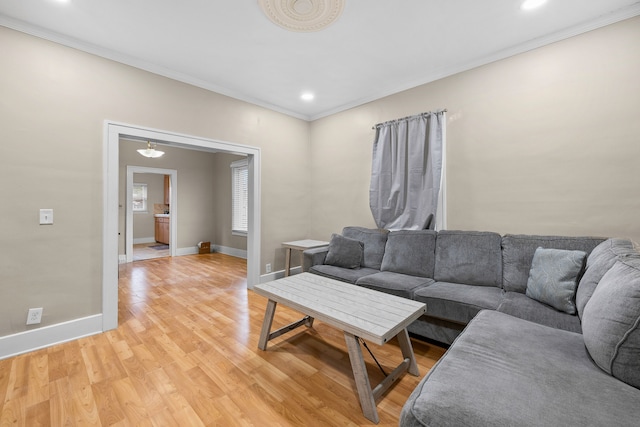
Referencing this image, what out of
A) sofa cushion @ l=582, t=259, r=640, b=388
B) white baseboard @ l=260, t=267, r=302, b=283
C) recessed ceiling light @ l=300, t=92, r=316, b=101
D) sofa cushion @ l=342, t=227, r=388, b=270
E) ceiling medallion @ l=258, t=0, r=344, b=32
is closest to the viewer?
sofa cushion @ l=582, t=259, r=640, b=388

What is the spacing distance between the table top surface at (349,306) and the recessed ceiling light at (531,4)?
2.40 metres

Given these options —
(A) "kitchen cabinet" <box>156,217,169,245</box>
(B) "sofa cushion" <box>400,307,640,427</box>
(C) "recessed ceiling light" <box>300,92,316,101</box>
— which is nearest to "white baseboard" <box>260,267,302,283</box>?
(C) "recessed ceiling light" <box>300,92,316,101</box>

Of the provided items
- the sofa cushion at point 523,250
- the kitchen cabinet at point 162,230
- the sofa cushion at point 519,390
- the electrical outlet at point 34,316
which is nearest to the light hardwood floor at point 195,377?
the electrical outlet at point 34,316

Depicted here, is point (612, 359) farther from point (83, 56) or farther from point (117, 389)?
point (83, 56)

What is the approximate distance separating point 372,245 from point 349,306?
1.57m

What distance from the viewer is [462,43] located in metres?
2.51

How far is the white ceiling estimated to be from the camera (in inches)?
80.6

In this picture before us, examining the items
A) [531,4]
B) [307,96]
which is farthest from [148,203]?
[531,4]

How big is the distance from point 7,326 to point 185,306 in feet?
4.62

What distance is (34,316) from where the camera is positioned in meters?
2.24

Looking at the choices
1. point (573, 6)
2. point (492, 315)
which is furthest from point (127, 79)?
point (573, 6)

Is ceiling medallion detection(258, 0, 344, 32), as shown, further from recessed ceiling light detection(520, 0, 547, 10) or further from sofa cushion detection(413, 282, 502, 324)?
sofa cushion detection(413, 282, 502, 324)

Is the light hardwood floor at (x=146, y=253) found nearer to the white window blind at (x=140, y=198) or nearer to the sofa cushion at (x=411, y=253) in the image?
the white window blind at (x=140, y=198)

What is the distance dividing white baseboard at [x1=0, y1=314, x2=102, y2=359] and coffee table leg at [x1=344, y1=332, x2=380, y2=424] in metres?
2.52
